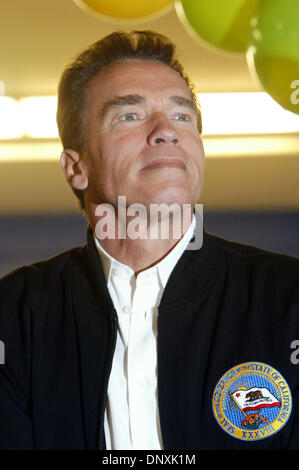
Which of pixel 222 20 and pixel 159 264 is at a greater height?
pixel 222 20

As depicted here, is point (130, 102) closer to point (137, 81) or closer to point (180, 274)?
point (137, 81)

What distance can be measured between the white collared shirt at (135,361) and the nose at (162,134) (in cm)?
18

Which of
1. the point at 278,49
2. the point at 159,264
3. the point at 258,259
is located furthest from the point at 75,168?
the point at 278,49

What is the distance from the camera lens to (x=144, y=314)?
113 cm

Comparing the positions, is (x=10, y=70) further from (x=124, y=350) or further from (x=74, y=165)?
(x=124, y=350)

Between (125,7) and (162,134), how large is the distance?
223 millimetres

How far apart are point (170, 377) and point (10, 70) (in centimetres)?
231

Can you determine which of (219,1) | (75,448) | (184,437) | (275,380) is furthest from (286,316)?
(219,1)

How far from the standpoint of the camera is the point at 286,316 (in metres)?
1.07

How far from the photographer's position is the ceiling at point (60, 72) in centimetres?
257

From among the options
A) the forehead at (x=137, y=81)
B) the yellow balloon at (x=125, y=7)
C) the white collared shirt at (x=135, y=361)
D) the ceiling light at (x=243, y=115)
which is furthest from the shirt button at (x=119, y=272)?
the ceiling light at (x=243, y=115)

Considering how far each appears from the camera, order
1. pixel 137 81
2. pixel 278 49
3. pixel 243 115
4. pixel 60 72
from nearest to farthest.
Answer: pixel 278 49 < pixel 137 81 < pixel 60 72 < pixel 243 115

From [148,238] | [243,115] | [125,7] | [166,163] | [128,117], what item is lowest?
[148,238]
